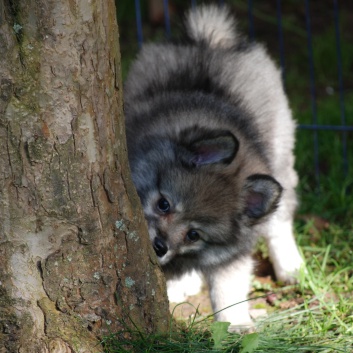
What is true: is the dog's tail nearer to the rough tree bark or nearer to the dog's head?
the dog's head

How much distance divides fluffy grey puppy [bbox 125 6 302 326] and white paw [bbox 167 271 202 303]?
0.02 metres

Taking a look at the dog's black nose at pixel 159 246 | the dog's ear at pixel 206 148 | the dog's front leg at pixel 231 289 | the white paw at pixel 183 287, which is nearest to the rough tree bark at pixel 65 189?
the dog's black nose at pixel 159 246

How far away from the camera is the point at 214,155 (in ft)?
10.6

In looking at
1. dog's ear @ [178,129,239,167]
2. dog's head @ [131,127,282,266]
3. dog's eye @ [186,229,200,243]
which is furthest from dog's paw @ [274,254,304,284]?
dog's ear @ [178,129,239,167]

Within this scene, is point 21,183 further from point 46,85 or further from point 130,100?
point 130,100

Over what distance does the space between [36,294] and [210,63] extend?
1.99m

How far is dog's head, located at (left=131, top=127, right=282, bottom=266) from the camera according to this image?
10.5 feet

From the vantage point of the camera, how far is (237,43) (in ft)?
13.8

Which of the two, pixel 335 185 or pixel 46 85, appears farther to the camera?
pixel 335 185

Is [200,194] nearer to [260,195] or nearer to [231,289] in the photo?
[260,195]

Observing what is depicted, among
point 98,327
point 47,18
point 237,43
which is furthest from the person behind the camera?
point 237,43

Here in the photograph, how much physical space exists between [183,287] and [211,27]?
1.60m

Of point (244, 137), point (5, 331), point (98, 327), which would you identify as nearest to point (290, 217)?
point (244, 137)

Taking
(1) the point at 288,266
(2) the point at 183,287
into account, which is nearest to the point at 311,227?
(1) the point at 288,266
